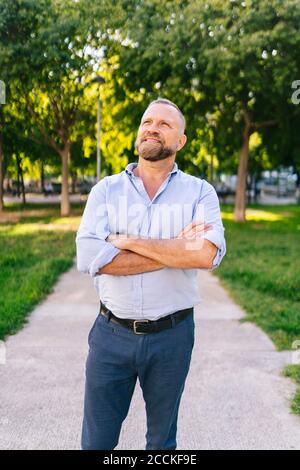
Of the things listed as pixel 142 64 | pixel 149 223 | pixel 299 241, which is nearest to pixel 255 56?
pixel 142 64

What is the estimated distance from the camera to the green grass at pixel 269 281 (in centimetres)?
616

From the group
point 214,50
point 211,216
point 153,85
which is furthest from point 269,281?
point 153,85

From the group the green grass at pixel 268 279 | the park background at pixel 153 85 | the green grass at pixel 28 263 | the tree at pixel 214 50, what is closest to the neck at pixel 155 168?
the green grass at pixel 268 279

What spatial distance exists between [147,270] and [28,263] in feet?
27.4

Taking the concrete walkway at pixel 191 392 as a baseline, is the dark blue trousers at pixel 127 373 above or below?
above

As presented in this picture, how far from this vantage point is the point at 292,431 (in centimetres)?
369

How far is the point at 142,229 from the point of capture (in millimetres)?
2775

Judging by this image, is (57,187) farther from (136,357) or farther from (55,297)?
(136,357)

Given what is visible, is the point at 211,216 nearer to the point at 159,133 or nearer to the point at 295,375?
the point at 159,133

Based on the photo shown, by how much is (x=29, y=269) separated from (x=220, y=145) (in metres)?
15.7

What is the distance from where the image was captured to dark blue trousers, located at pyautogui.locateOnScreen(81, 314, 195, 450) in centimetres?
268

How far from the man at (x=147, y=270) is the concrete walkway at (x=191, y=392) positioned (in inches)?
35.3

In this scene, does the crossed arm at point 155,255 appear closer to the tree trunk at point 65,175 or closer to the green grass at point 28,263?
the green grass at point 28,263

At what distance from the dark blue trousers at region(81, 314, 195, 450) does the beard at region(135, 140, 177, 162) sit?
2.82 feet
